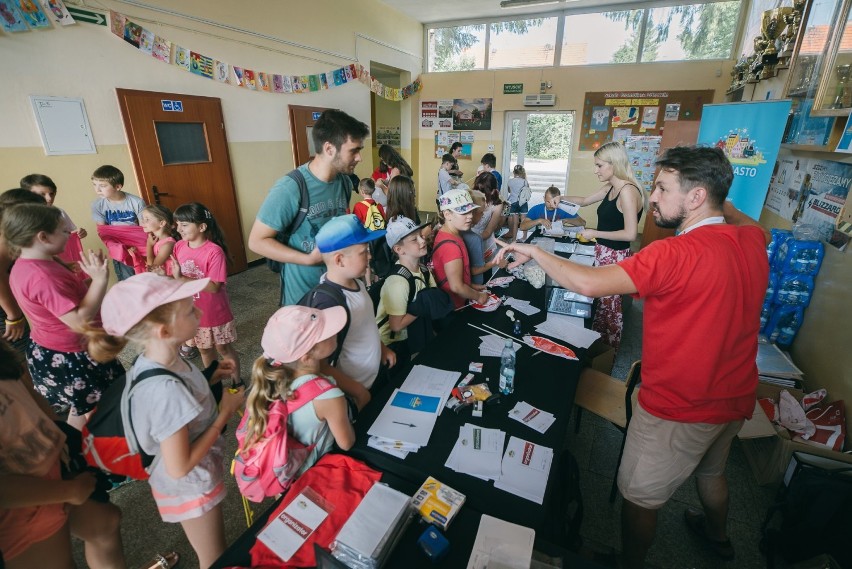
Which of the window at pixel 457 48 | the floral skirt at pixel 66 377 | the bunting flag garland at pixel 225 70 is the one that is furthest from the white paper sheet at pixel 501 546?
the window at pixel 457 48

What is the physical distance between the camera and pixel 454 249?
2.54m

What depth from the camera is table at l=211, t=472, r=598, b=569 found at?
108cm

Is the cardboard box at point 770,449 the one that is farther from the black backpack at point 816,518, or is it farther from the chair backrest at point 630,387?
the chair backrest at point 630,387

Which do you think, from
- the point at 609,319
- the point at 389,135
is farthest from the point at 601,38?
the point at 609,319

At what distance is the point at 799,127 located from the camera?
10.3 ft

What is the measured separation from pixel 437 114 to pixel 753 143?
7039 millimetres

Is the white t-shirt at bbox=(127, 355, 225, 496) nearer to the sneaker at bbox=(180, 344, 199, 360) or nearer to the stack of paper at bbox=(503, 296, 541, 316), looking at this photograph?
the stack of paper at bbox=(503, 296, 541, 316)

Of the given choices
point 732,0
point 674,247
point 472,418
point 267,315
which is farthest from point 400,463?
point 732,0

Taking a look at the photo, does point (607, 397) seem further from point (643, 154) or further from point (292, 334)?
point (643, 154)

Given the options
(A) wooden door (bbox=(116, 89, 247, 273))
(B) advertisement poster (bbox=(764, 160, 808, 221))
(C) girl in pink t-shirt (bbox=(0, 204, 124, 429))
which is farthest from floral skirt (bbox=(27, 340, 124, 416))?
(B) advertisement poster (bbox=(764, 160, 808, 221))

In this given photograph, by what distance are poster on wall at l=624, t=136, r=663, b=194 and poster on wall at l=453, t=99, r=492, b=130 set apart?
120 inches

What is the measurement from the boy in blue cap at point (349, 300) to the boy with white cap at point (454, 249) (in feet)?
2.66

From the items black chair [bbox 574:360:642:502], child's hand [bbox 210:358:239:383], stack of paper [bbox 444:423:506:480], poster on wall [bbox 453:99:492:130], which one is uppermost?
poster on wall [bbox 453:99:492:130]

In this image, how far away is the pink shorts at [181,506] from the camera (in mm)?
1354
